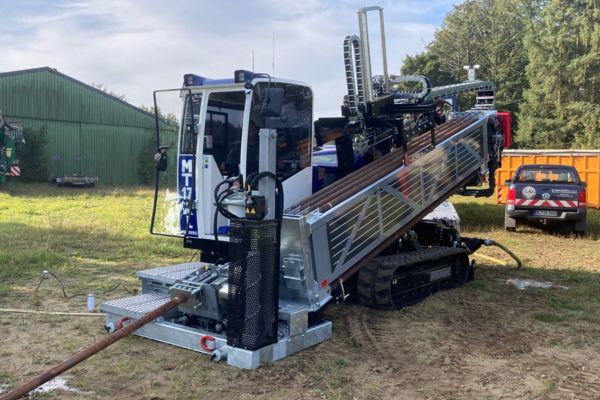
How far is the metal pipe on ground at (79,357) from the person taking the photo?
3899 mm

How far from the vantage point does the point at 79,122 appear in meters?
31.5

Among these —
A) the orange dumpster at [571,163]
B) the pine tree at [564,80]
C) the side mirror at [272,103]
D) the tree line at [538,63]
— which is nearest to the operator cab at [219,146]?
the side mirror at [272,103]

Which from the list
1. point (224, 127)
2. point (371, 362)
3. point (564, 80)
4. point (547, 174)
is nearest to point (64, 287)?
point (224, 127)

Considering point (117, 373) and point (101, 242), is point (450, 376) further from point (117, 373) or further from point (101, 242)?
point (101, 242)

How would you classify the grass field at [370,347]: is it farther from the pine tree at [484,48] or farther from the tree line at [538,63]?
the pine tree at [484,48]

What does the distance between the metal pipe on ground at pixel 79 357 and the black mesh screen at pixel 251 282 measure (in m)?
0.66

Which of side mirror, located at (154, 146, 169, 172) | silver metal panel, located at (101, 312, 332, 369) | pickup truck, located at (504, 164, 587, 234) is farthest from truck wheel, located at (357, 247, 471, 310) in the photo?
pickup truck, located at (504, 164, 587, 234)

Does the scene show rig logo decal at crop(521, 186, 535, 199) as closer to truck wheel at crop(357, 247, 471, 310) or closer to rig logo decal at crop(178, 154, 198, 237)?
truck wheel at crop(357, 247, 471, 310)

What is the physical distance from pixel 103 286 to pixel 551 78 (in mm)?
36193

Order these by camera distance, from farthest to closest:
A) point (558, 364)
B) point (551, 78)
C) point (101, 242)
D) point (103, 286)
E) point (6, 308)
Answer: point (551, 78) < point (101, 242) < point (103, 286) < point (6, 308) < point (558, 364)

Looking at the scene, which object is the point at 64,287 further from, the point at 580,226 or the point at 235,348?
the point at 580,226

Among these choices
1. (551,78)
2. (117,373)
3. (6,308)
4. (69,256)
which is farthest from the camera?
(551,78)

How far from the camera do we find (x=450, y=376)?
493cm

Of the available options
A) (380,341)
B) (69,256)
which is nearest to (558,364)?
(380,341)
